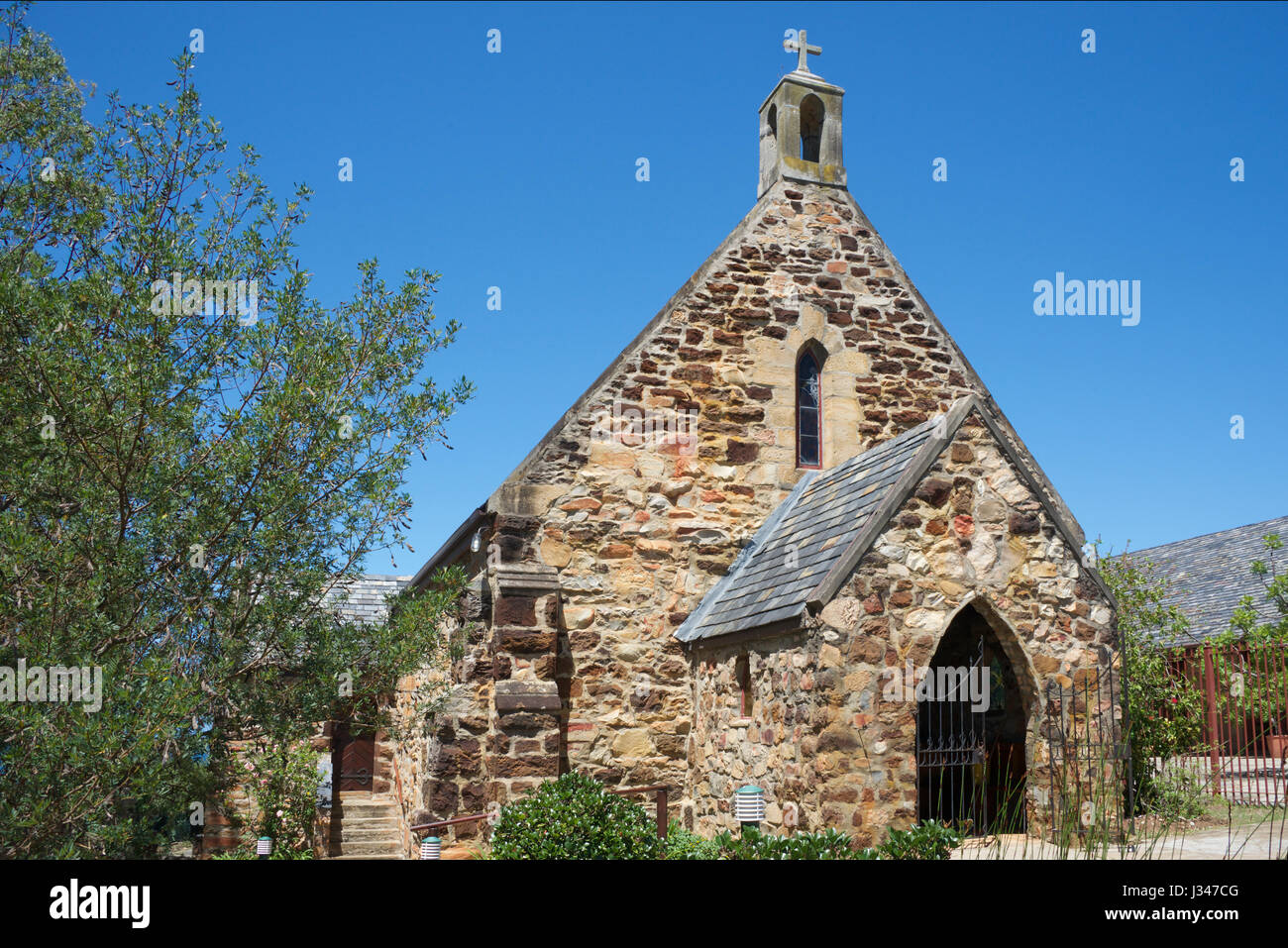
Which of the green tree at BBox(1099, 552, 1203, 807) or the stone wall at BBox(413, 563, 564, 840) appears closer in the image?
the stone wall at BBox(413, 563, 564, 840)

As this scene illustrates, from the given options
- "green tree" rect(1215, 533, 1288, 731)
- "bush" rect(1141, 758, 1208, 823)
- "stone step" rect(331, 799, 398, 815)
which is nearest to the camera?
"bush" rect(1141, 758, 1208, 823)

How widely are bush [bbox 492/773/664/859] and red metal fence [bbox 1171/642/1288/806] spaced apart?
6.55 metres

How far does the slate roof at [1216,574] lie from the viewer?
24562 mm

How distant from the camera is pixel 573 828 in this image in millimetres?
9094

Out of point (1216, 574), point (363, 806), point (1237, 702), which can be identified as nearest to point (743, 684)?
point (1237, 702)

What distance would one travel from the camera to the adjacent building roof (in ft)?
30.8

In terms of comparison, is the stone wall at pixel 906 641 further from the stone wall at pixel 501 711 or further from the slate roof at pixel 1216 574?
the slate roof at pixel 1216 574

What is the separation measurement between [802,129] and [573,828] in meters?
10.7

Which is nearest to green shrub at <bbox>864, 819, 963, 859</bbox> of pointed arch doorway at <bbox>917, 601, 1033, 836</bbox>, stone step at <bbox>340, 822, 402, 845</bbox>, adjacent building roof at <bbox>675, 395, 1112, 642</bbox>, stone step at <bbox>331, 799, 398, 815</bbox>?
pointed arch doorway at <bbox>917, 601, 1033, 836</bbox>

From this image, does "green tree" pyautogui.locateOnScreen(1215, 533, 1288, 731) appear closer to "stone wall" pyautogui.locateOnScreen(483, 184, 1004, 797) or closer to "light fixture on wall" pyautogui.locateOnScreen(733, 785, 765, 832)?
"stone wall" pyautogui.locateOnScreen(483, 184, 1004, 797)

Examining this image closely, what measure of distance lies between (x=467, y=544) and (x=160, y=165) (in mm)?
5728

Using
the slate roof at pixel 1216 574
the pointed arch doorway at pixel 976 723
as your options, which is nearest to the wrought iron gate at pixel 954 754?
the pointed arch doorway at pixel 976 723
